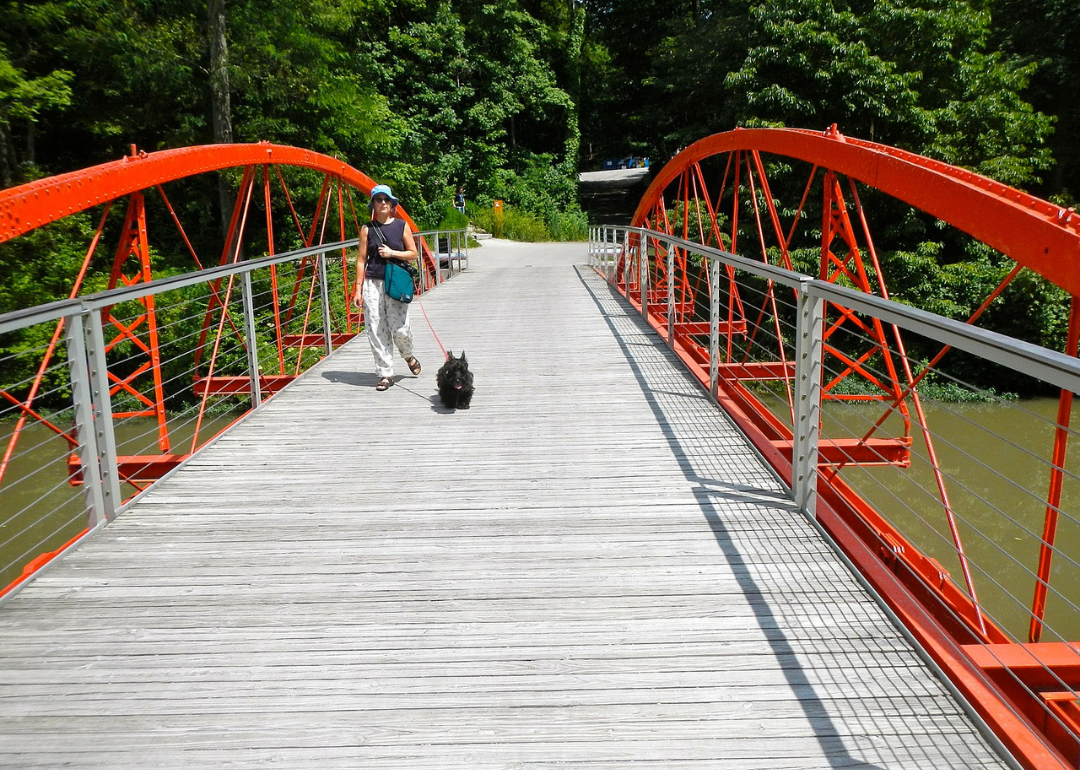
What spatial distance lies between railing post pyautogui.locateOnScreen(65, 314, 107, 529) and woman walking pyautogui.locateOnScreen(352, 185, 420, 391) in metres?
2.74

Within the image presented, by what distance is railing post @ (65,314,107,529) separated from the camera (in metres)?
3.82

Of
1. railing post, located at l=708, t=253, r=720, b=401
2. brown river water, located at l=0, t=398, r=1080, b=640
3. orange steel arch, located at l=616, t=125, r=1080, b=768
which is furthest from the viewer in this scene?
brown river water, located at l=0, t=398, r=1080, b=640

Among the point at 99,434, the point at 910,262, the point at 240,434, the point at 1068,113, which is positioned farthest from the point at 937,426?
the point at 99,434

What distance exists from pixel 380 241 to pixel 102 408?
2.95 metres

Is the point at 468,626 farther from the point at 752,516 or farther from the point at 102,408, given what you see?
the point at 102,408

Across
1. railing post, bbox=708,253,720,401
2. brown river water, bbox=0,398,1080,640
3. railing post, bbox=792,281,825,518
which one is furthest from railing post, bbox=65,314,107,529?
brown river water, bbox=0,398,1080,640

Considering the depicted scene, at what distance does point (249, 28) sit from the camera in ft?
67.3

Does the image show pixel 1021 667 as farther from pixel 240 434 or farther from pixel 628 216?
pixel 628 216

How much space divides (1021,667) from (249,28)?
70.9 ft

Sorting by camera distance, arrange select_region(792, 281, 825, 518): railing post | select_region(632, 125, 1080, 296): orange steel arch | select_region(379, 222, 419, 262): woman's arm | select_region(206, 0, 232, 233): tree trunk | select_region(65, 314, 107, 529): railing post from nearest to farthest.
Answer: select_region(65, 314, 107, 529): railing post, select_region(792, 281, 825, 518): railing post, select_region(632, 125, 1080, 296): orange steel arch, select_region(379, 222, 419, 262): woman's arm, select_region(206, 0, 232, 233): tree trunk

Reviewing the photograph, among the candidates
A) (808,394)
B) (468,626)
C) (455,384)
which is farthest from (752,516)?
(455,384)

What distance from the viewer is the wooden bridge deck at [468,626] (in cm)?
245

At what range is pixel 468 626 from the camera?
10.1ft

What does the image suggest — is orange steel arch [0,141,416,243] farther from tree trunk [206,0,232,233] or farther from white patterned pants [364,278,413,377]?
tree trunk [206,0,232,233]
